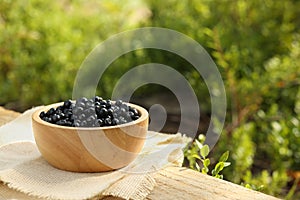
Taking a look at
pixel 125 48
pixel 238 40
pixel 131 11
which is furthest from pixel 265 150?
pixel 131 11

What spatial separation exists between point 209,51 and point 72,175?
150cm

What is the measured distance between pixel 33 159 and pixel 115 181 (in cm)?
23

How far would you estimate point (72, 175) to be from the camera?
3.66 ft

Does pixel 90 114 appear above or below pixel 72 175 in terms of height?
above

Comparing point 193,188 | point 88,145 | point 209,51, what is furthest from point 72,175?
point 209,51

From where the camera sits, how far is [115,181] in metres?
1.08

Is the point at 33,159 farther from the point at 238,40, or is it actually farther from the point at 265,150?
the point at 238,40

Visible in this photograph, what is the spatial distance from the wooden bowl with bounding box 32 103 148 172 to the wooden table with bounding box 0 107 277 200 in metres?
Answer: 0.10

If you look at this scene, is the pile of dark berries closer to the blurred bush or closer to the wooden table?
the wooden table

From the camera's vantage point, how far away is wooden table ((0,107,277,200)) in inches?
41.1

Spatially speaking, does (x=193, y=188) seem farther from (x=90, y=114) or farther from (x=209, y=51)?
(x=209, y=51)

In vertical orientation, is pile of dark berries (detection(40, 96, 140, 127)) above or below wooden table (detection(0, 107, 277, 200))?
above

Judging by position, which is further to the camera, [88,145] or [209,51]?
[209,51]

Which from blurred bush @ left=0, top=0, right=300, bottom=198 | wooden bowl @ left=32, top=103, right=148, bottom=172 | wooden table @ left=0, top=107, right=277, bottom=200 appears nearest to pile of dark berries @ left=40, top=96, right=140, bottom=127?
wooden bowl @ left=32, top=103, right=148, bottom=172
